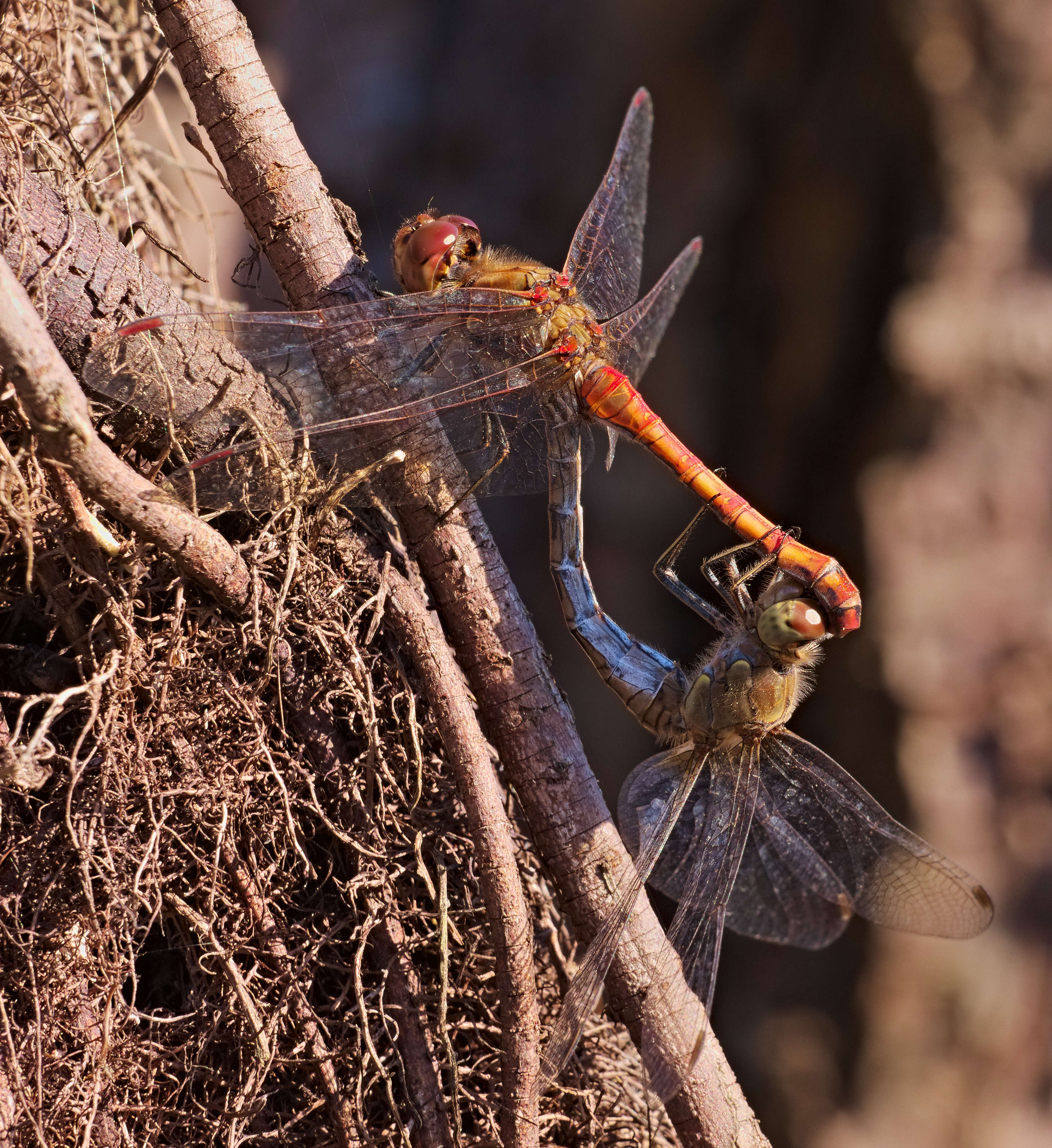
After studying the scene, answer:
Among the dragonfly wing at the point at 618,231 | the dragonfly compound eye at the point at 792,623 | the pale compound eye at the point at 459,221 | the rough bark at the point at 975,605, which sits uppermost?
the pale compound eye at the point at 459,221

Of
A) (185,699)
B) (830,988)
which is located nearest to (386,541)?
(185,699)

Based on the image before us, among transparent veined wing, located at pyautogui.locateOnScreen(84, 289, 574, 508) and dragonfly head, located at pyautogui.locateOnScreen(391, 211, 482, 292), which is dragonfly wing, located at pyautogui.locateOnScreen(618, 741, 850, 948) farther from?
dragonfly head, located at pyautogui.locateOnScreen(391, 211, 482, 292)

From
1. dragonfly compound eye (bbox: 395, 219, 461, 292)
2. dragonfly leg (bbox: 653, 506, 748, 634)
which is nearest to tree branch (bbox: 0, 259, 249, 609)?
dragonfly compound eye (bbox: 395, 219, 461, 292)

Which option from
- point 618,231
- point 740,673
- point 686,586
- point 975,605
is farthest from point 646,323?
point 975,605

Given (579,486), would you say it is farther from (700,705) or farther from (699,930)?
(699,930)

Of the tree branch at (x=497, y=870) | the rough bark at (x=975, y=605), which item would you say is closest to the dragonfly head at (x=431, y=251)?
the tree branch at (x=497, y=870)

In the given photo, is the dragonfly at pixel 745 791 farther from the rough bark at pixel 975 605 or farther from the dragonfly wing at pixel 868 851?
the rough bark at pixel 975 605

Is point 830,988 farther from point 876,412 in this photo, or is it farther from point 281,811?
point 281,811
